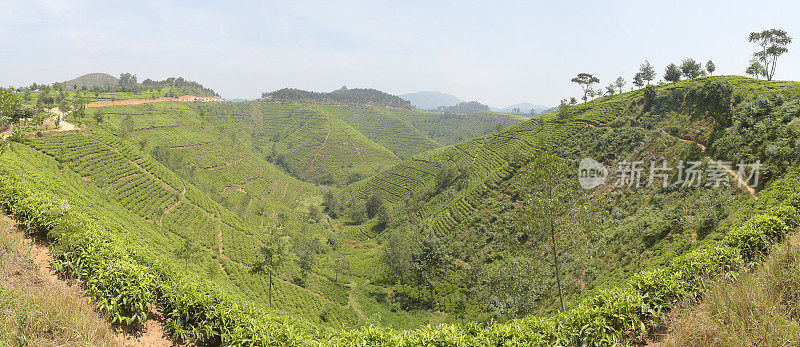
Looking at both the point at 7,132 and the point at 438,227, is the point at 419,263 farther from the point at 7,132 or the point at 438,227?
the point at 7,132

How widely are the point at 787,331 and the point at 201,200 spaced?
68.7 m

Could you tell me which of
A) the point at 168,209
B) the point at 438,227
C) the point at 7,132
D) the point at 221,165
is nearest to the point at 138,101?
the point at 221,165

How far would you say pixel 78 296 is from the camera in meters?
6.91

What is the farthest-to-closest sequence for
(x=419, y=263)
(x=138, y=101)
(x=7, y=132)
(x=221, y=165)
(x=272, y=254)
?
1. (x=138, y=101)
2. (x=221, y=165)
3. (x=419, y=263)
4. (x=7, y=132)
5. (x=272, y=254)

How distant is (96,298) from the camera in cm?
723

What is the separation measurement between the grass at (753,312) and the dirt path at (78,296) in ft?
40.1

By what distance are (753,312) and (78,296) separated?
14.9 m

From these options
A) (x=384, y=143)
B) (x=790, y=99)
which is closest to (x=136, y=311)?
(x=790, y=99)

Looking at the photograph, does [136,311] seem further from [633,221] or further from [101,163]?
[101,163]

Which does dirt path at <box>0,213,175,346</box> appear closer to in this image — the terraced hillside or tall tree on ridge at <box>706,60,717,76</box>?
the terraced hillside

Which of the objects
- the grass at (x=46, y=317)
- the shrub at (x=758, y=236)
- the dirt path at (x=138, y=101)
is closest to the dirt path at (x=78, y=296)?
the grass at (x=46, y=317)

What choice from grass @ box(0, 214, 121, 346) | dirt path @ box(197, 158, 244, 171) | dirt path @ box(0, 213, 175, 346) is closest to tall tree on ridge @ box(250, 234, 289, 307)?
dirt path @ box(0, 213, 175, 346)

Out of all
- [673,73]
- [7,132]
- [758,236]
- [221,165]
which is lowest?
[221,165]

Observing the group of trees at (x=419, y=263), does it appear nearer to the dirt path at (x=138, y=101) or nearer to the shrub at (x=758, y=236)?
the shrub at (x=758, y=236)
